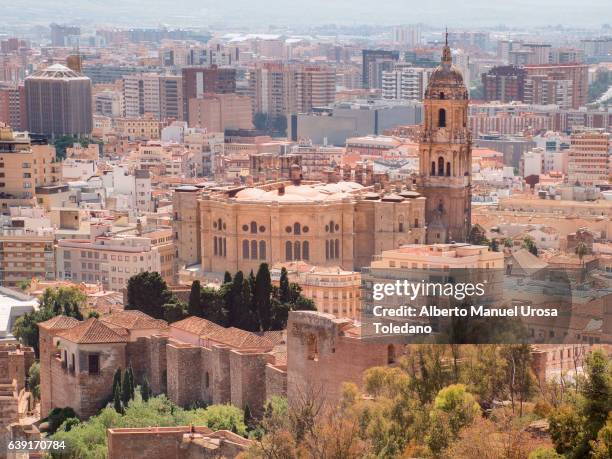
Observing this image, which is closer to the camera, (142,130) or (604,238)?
(604,238)

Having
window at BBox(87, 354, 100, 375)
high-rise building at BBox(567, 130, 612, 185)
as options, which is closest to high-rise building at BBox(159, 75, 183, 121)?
high-rise building at BBox(567, 130, 612, 185)

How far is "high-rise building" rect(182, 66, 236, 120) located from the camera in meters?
112

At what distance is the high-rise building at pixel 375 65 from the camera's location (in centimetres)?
14281

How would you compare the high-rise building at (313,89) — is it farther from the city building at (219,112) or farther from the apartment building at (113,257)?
the apartment building at (113,257)

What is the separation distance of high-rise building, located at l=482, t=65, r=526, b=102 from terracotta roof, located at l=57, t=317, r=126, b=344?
92.7 m

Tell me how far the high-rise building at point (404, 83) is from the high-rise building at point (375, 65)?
13505mm

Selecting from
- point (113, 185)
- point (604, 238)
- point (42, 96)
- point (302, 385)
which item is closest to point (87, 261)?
point (604, 238)

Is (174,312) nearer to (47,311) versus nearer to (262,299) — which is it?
(262,299)

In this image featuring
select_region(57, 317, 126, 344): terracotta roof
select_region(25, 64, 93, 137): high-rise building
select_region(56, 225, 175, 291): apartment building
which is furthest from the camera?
select_region(25, 64, 93, 137): high-rise building

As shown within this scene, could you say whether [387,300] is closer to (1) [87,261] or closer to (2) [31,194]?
(1) [87,261]

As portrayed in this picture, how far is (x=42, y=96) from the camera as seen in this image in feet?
320

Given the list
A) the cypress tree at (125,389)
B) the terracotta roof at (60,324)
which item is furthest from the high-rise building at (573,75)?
the cypress tree at (125,389)

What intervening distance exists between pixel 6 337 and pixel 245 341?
822cm

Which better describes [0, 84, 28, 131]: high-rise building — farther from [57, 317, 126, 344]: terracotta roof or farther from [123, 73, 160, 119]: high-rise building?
[57, 317, 126, 344]: terracotta roof
